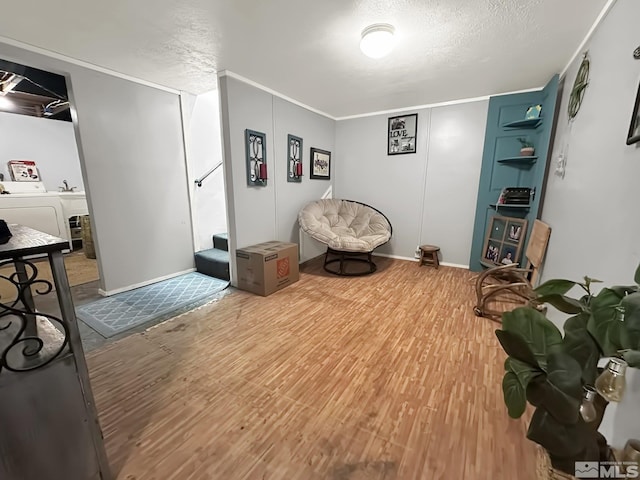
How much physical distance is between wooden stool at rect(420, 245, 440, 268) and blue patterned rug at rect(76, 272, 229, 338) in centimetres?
289

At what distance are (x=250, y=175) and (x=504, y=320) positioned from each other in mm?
2927

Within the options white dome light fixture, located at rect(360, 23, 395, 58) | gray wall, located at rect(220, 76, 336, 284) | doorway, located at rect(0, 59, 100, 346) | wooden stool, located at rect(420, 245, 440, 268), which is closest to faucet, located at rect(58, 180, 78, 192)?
doorway, located at rect(0, 59, 100, 346)

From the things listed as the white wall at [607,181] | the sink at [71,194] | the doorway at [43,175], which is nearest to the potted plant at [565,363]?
the white wall at [607,181]

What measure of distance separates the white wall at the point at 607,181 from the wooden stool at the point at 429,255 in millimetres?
1720

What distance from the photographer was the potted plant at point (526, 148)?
3.19m

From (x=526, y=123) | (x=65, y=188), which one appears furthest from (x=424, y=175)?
(x=65, y=188)

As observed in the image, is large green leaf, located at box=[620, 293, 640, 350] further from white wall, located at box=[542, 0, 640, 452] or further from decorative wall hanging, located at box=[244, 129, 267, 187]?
decorative wall hanging, located at box=[244, 129, 267, 187]

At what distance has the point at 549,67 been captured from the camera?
2.63 meters

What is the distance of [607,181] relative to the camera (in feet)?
4.74

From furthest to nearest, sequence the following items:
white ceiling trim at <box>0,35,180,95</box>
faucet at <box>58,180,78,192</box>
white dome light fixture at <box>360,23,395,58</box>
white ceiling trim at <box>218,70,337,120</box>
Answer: faucet at <box>58,180,78,192</box> < white ceiling trim at <box>218,70,337,120</box> < white ceiling trim at <box>0,35,180,95</box> < white dome light fixture at <box>360,23,395,58</box>

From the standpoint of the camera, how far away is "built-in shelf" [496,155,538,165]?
10.4 feet

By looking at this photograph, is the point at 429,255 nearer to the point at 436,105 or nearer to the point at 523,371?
the point at 436,105

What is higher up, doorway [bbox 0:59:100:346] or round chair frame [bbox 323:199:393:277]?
doorway [bbox 0:59:100:346]

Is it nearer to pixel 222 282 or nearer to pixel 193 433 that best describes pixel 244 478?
pixel 193 433
